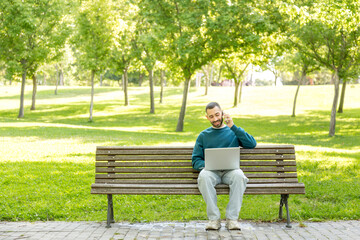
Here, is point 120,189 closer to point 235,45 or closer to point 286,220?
point 286,220

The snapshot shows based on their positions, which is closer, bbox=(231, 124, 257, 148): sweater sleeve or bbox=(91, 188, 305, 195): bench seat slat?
bbox=(91, 188, 305, 195): bench seat slat

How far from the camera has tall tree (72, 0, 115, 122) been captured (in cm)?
2609

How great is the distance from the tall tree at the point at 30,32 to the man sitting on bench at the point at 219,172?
2328 centimetres

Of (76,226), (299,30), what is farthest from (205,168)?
(299,30)

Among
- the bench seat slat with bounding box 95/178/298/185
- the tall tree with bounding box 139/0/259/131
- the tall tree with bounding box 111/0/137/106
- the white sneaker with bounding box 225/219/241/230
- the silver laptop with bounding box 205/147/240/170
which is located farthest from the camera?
the tall tree with bounding box 111/0/137/106

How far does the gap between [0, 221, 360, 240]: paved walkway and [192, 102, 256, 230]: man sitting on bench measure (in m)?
0.21

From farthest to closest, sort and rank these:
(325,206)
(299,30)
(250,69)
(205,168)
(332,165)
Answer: (250,69) < (299,30) < (332,165) < (325,206) < (205,168)

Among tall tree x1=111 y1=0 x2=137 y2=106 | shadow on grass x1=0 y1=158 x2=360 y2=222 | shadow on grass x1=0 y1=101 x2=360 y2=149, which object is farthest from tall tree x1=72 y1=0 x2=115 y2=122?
shadow on grass x1=0 y1=158 x2=360 y2=222

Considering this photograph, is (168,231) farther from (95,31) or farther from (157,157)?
(95,31)

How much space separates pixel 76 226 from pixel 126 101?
106ft

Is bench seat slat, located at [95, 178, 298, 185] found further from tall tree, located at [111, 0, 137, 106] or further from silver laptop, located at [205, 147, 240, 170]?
tall tree, located at [111, 0, 137, 106]

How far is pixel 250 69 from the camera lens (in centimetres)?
3547

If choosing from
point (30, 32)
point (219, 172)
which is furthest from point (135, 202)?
point (30, 32)

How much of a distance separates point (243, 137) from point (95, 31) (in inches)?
896
